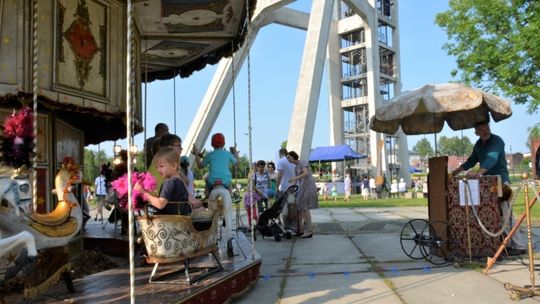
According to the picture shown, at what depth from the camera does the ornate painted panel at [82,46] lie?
22.6 ft

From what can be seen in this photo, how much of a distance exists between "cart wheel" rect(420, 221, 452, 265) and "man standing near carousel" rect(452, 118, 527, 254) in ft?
3.02

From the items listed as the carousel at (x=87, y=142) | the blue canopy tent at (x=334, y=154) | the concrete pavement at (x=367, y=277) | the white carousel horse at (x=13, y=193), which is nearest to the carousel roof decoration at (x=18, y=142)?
the carousel at (x=87, y=142)

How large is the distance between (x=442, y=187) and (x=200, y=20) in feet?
17.6

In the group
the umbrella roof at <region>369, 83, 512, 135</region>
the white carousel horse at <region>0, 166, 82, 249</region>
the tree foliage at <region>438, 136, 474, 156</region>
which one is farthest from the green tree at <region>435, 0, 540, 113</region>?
the tree foliage at <region>438, 136, 474, 156</region>

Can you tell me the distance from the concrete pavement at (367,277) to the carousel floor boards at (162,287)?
1.01 ft

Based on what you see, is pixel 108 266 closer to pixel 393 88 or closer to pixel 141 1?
pixel 141 1

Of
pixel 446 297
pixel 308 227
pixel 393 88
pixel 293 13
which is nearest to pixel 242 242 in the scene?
pixel 308 227

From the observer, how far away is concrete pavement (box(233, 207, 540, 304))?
5.38 m

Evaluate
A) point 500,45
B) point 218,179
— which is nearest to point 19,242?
point 218,179

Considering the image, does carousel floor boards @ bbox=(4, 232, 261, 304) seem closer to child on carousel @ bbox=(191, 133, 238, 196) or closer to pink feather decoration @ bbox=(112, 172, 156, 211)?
pink feather decoration @ bbox=(112, 172, 156, 211)

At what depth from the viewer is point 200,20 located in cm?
930

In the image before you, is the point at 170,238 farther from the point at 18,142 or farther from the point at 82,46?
the point at 82,46

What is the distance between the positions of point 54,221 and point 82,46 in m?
3.79

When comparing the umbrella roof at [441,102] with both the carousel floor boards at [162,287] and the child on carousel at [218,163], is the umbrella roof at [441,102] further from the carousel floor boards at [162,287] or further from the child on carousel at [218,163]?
the carousel floor boards at [162,287]
